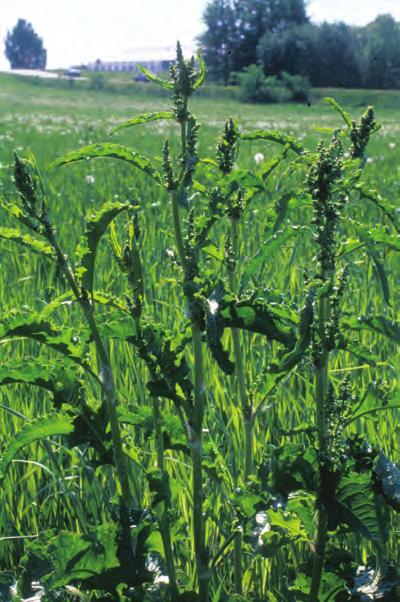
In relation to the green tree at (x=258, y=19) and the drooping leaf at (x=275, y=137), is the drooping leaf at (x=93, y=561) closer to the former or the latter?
the drooping leaf at (x=275, y=137)

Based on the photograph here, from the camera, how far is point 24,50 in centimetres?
8462

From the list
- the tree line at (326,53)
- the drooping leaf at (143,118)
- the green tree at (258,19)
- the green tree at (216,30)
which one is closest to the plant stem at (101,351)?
the drooping leaf at (143,118)

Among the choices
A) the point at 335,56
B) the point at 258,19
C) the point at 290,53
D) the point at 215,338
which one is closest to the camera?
the point at 215,338

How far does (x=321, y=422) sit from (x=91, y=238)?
1.56ft

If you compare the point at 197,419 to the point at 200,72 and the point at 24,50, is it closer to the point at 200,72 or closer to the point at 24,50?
the point at 200,72

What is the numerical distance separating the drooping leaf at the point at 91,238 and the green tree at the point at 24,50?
289 ft

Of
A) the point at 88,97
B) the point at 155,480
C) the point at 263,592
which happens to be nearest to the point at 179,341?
the point at 155,480

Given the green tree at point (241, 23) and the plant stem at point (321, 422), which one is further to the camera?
the green tree at point (241, 23)

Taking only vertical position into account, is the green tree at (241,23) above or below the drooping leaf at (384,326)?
above

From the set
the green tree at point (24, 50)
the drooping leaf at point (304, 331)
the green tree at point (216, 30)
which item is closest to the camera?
the drooping leaf at point (304, 331)

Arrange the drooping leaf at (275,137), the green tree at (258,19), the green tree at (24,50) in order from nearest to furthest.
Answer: the drooping leaf at (275,137) → the green tree at (258,19) → the green tree at (24,50)

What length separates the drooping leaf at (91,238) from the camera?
3.48ft

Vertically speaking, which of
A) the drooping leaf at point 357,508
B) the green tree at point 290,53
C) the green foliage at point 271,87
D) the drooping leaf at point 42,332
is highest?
the green tree at point 290,53

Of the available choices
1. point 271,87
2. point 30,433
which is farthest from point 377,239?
point 271,87
